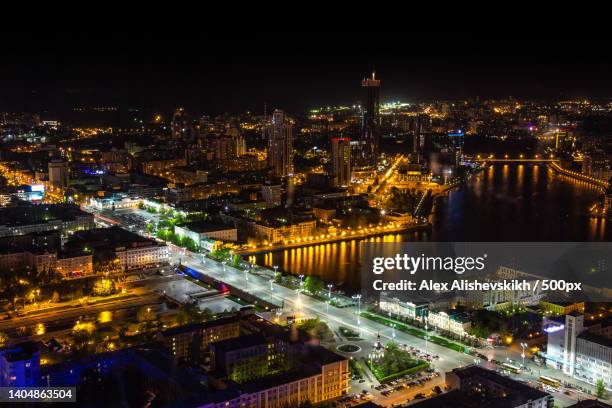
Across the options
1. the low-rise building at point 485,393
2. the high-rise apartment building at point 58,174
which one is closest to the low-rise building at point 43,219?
the high-rise apartment building at point 58,174

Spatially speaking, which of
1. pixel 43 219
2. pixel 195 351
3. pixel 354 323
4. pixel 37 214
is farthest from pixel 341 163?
pixel 195 351

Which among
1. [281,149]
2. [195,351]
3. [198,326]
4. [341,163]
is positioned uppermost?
[281,149]

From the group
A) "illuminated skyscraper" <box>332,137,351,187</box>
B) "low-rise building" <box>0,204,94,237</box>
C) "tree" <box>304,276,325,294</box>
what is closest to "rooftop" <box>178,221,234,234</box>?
"low-rise building" <box>0,204,94,237</box>

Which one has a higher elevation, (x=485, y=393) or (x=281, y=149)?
(x=281, y=149)

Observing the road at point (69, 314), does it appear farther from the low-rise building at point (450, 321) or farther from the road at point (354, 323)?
the low-rise building at point (450, 321)

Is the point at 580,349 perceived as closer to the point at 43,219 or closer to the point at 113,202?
the point at 43,219

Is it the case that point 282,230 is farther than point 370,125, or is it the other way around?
point 370,125
